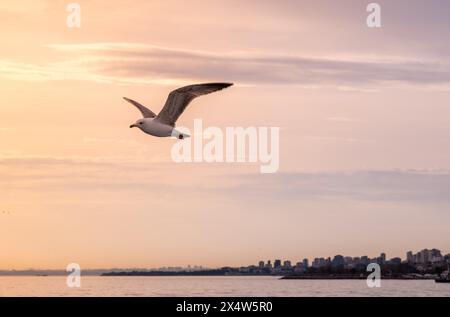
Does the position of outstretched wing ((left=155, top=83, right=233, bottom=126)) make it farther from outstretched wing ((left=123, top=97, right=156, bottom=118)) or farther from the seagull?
outstretched wing ((left=123, top=97, right=156, bottom=118))

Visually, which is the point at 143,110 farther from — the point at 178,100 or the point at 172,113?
the point at 178,100

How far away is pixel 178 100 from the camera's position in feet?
125

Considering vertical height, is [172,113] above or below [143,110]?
below

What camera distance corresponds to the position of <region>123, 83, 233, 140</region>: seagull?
122 ft

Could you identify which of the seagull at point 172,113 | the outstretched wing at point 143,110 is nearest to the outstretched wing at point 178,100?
the seagull at point 172,113

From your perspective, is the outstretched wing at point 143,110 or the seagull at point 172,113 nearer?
the seagull at point 172,113

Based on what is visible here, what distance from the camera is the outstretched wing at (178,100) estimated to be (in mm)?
37375

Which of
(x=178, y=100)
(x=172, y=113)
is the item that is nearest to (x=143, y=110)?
(x=172, y=113)

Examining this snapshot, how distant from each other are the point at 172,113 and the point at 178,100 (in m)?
0.63

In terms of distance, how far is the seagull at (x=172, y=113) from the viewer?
37.3 metres

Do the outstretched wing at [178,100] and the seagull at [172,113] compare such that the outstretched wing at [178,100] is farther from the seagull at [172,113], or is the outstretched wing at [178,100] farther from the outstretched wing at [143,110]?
the outstretched wing at [143,110]
